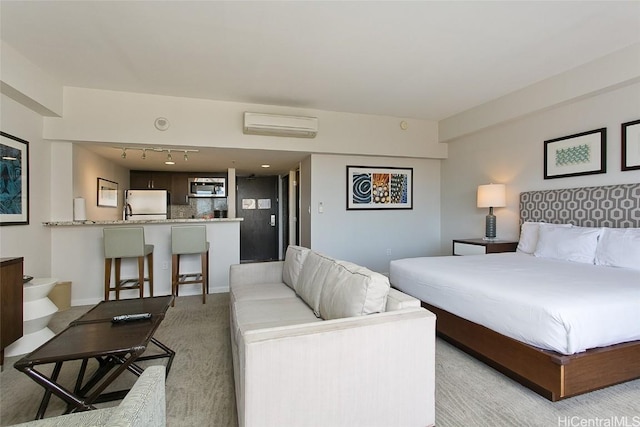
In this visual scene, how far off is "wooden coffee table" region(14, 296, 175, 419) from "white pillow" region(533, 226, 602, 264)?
352 centimetres

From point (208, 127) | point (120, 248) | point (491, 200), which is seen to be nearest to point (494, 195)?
point (491, 200)

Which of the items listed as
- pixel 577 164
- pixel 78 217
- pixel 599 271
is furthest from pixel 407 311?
pixel 78 217

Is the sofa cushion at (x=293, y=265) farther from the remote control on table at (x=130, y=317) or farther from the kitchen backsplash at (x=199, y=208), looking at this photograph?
the kitchen backsplash at (x=199, y=208)

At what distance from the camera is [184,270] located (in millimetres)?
4402

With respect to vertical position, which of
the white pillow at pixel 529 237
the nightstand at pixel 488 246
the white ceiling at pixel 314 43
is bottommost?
the nightstand at pixel 488 246

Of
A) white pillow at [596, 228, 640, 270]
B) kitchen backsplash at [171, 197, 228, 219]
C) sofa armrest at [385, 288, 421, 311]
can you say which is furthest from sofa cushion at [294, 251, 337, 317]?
kitchen backsplash at [171, 197, 228, 219]

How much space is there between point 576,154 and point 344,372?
352 centimetres

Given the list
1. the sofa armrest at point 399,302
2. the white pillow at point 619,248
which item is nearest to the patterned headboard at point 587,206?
the white pillow at point 619,248

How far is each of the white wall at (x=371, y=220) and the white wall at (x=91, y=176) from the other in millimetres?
3049

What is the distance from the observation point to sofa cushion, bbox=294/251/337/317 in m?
2.21

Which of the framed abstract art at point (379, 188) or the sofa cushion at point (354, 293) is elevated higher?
the framed abstract art at point (379, 188)

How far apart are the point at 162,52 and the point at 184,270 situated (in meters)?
2.77

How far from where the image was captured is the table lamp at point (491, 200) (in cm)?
402

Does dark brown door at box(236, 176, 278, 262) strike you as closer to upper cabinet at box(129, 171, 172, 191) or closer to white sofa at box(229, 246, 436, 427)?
upper cabinet at box(129, 171, 172, 191)
